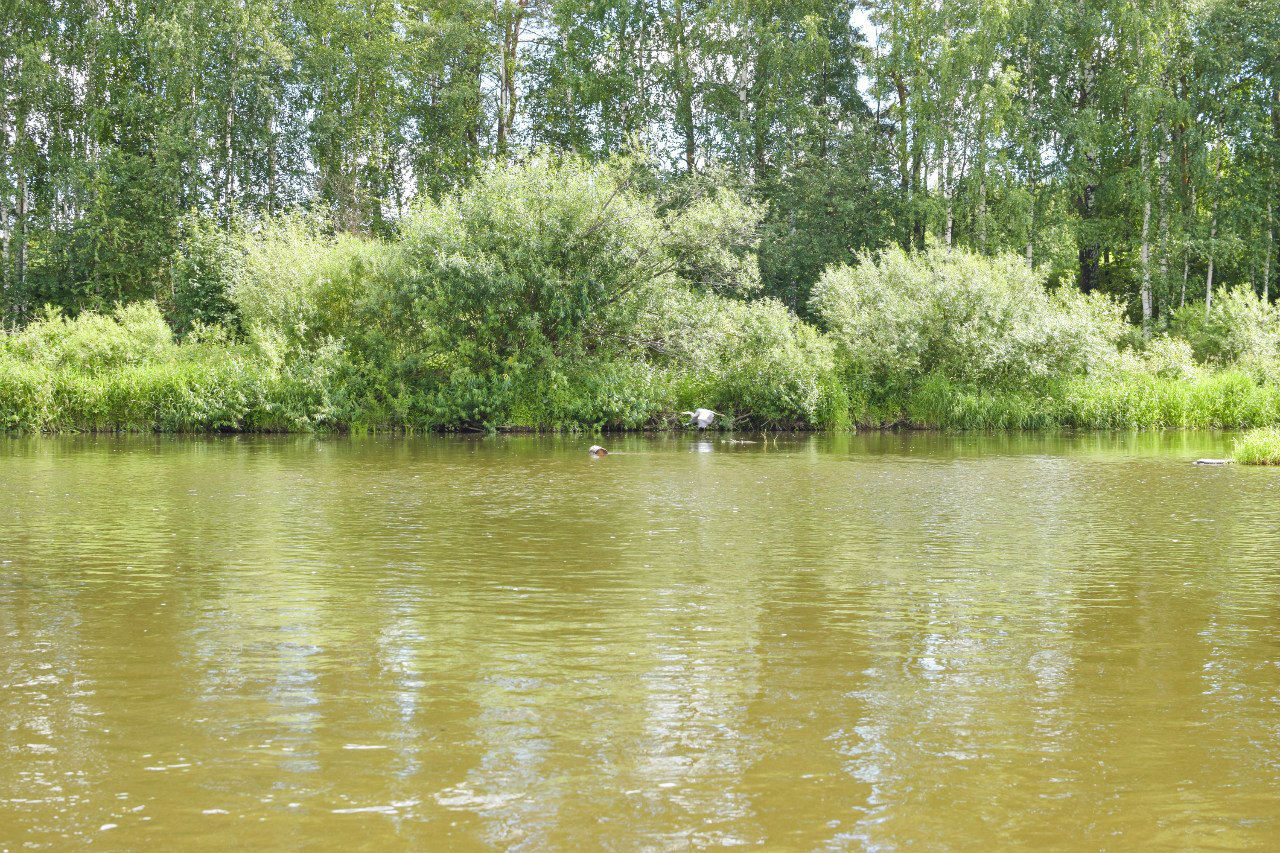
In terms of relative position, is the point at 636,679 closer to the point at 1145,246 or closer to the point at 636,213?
the point at 636,213

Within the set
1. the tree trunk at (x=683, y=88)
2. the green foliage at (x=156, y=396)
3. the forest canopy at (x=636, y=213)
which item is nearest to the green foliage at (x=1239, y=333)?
the forest canopy at (x=636, y=213)

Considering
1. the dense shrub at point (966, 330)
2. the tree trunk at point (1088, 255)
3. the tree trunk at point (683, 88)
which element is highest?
the tree trunk at point (683, 88)

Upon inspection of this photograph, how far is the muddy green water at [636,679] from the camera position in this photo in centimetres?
472

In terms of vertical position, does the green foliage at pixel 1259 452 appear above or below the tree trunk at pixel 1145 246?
below

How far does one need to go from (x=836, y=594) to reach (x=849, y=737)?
13.2ft

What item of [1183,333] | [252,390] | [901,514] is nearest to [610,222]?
[252,390]

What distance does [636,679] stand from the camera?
685cm

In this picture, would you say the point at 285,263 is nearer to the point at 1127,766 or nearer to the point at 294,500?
the point at 294,500

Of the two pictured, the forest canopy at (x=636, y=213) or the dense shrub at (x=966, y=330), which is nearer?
the forest canopy at (x=636, y=213)

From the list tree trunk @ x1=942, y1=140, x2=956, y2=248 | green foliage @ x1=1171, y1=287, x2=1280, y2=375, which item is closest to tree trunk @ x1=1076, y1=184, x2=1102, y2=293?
tree trunk @ x1=942, y1=140, x2=956, y2=248

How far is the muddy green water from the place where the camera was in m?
4.72

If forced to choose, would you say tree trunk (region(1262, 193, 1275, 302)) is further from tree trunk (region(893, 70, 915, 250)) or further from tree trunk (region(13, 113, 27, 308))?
tree trunk (region(13, 113, 27, 308))

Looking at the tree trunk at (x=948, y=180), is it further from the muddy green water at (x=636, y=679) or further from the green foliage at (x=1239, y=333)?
the muddy green water at (x=636, y=679)

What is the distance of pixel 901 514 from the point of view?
50.0 ft
